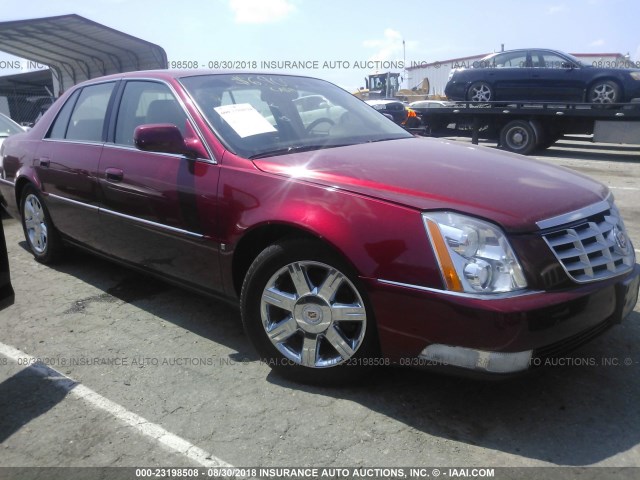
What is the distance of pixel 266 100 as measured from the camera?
3.61 meters

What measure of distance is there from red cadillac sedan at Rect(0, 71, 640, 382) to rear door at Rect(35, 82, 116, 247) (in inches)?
1.6

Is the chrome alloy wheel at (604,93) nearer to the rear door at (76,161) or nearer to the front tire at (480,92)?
the front tire at (480,92)

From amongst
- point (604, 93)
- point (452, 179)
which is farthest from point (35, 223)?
point (604, 93)

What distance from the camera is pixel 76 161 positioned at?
418cm

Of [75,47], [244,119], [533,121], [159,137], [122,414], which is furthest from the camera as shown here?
[75,47]

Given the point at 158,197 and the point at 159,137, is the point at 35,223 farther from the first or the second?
the point at 159,137

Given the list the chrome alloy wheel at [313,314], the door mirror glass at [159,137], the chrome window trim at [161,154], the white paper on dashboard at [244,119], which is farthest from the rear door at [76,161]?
the chrome alloy wheel at [313,314]

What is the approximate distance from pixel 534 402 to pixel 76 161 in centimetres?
345

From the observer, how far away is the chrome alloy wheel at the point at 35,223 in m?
4.83

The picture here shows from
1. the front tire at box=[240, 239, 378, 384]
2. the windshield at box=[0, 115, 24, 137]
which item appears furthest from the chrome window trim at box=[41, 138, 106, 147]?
the windshield at box=[0, 115, 24, 137]

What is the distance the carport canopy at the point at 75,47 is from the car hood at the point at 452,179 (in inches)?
604

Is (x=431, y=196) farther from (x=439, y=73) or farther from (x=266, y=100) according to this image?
(x=439, y=73)

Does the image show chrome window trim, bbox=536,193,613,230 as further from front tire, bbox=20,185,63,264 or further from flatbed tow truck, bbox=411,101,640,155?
flatbed tow truck, bbox=411,101,640,155

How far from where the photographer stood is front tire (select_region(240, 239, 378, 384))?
2.63 metres
